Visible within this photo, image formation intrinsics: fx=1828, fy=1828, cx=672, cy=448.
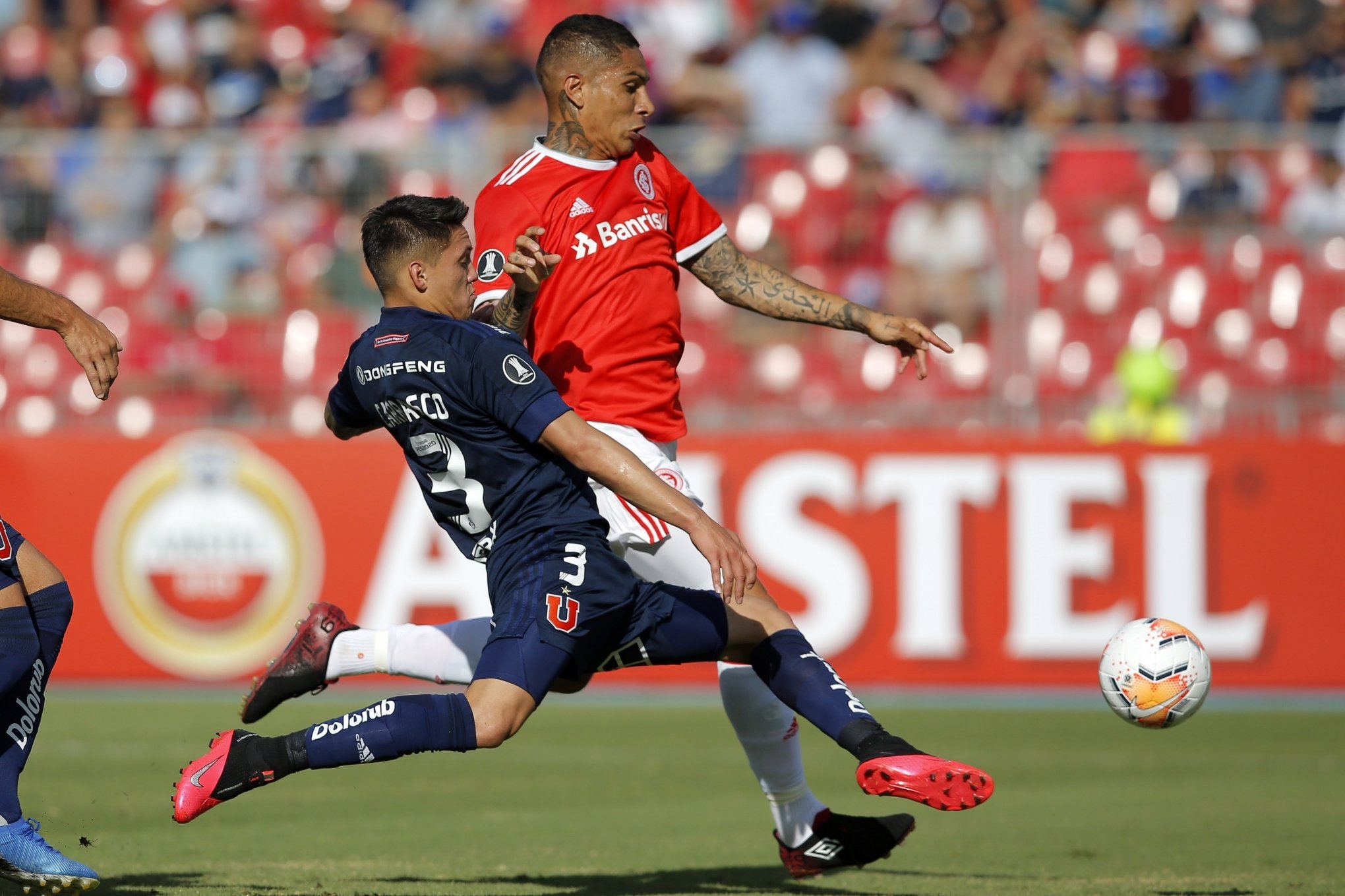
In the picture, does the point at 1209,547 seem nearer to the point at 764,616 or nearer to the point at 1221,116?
the point at 1221,116

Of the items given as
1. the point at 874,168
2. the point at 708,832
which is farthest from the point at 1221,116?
the point at 708,832

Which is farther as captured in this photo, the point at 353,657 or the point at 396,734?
the point at 353,657

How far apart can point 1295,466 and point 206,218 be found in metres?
7.66

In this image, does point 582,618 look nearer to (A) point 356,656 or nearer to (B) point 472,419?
(B) point 472,419

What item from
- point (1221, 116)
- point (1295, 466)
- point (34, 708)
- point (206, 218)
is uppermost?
point (1221, 116)

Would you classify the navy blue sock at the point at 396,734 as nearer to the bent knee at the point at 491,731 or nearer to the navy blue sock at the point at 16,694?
the bent knee at the point at 491,731

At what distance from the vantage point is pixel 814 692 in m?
5.29

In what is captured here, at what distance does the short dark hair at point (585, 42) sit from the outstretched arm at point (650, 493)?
149 cm

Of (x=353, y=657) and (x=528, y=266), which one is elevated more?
(x=528, y=266)

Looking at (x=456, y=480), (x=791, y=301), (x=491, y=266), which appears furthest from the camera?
(x=791, y=301)

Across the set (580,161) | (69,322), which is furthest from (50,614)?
(580,161)

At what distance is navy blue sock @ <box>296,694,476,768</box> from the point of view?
5012 millimetres

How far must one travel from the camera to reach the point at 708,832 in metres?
7.37

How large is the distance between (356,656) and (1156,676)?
2601 millimetres
